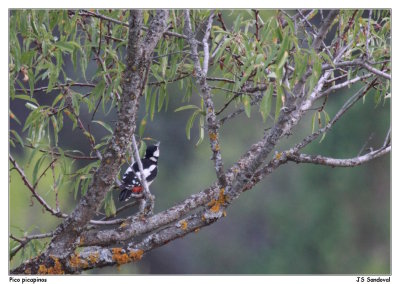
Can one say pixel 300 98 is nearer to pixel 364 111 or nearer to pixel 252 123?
Answer: pixel 364 111

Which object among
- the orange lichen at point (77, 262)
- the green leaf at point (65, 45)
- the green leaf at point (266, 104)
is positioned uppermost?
→ the green leaf at point (65, 45)

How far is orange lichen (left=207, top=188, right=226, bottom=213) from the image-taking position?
7.47ft

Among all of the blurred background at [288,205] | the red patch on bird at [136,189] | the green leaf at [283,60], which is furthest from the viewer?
the blurred background at [288,205]

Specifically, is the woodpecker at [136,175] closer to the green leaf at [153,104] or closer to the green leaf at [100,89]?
the green leaf at [153,104]

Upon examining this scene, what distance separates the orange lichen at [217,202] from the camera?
7.47 feet

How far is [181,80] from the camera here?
2.71 meters

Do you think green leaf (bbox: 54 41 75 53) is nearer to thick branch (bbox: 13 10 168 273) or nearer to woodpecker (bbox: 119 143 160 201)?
thick branch (bbox: 13 10 168 273)

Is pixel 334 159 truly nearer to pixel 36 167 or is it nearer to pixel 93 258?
pixel 93 258

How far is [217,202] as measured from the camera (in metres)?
2.29

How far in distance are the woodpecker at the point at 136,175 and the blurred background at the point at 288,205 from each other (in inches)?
116

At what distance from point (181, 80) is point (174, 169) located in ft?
19.0

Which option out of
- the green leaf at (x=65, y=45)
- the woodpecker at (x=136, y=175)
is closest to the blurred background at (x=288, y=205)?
the woodpecker at (x=136, y=175)

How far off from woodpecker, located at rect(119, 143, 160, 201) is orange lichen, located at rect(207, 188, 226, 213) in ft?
1.62
